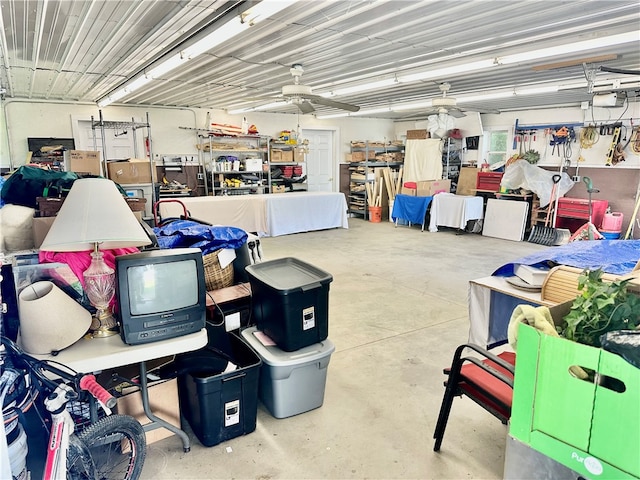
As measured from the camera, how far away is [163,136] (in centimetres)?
838

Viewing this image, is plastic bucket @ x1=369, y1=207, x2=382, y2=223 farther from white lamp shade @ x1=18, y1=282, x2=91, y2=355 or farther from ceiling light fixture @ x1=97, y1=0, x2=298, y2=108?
white lamp shade @ x1=18, y1=282, x2=91, y2=355

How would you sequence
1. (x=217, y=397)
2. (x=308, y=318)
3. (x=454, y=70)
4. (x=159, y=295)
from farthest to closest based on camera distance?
1. (x=454, y=70)
2. (x=308, y=318)
3. (x=217, y=397)
4. (x=159, y=295)

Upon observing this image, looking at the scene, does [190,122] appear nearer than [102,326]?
No

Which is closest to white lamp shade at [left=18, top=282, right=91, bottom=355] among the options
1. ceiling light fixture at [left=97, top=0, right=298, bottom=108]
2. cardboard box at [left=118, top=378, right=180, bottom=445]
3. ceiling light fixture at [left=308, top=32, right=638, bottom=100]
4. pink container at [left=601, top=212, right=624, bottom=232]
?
cardboard box at [left=118, top=378, right=180, bottom=445]

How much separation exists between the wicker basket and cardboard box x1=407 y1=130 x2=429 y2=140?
7.87 meters

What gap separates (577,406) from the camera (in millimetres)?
1095

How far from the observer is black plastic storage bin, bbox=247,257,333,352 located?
2258 millimetres

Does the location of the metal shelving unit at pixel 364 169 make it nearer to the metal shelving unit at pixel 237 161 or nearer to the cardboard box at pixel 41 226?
the metal shelving unit at pixel 237 161

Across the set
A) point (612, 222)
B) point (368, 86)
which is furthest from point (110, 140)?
point (612, 222)

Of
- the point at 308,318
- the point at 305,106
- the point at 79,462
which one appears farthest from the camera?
the point at 305,106

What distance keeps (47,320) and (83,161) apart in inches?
204

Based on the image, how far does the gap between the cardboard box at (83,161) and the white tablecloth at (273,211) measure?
55.6 inches

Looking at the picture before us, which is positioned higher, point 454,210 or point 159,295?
point 159,295

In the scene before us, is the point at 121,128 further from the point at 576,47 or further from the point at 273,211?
the point at 576,47
